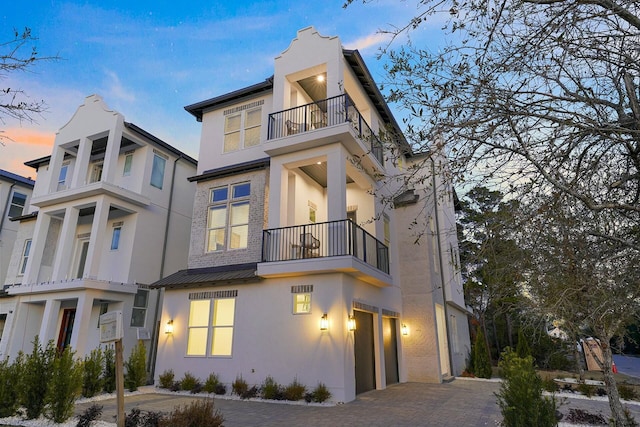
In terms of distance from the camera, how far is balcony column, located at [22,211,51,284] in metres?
15.1

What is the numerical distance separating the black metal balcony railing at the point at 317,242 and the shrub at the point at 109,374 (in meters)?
5.31

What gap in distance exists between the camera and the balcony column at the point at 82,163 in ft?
49.7

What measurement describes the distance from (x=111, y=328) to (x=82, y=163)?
1286 cm

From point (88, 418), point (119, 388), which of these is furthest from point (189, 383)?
point (119, 388)

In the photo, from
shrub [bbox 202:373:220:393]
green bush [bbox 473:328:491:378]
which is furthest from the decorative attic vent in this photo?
green bush [bbox 473:328:491:378]

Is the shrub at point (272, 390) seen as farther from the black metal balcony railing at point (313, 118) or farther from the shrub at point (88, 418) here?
the black metal balcony railing at point (313, 118)

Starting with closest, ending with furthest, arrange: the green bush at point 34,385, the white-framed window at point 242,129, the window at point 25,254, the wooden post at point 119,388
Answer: the wooden post at point 119,388
the green bush at point 34,385
the white-framed window at point 242,129
the window at point 25,254

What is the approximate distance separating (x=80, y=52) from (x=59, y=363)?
229 inches

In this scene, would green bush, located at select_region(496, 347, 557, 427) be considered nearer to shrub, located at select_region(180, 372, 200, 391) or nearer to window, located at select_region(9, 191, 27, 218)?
shrub, located at select_region(180, 372, 200, 391)

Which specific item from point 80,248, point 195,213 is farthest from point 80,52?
point 80,248

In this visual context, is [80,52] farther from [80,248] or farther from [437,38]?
[80,248]

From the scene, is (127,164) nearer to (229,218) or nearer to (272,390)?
(229,218)

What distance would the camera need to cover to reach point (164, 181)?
16.8 meters

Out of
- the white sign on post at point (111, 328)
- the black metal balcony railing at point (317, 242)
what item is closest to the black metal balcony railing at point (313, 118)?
the black metal balcony railing at point (317, 242)
